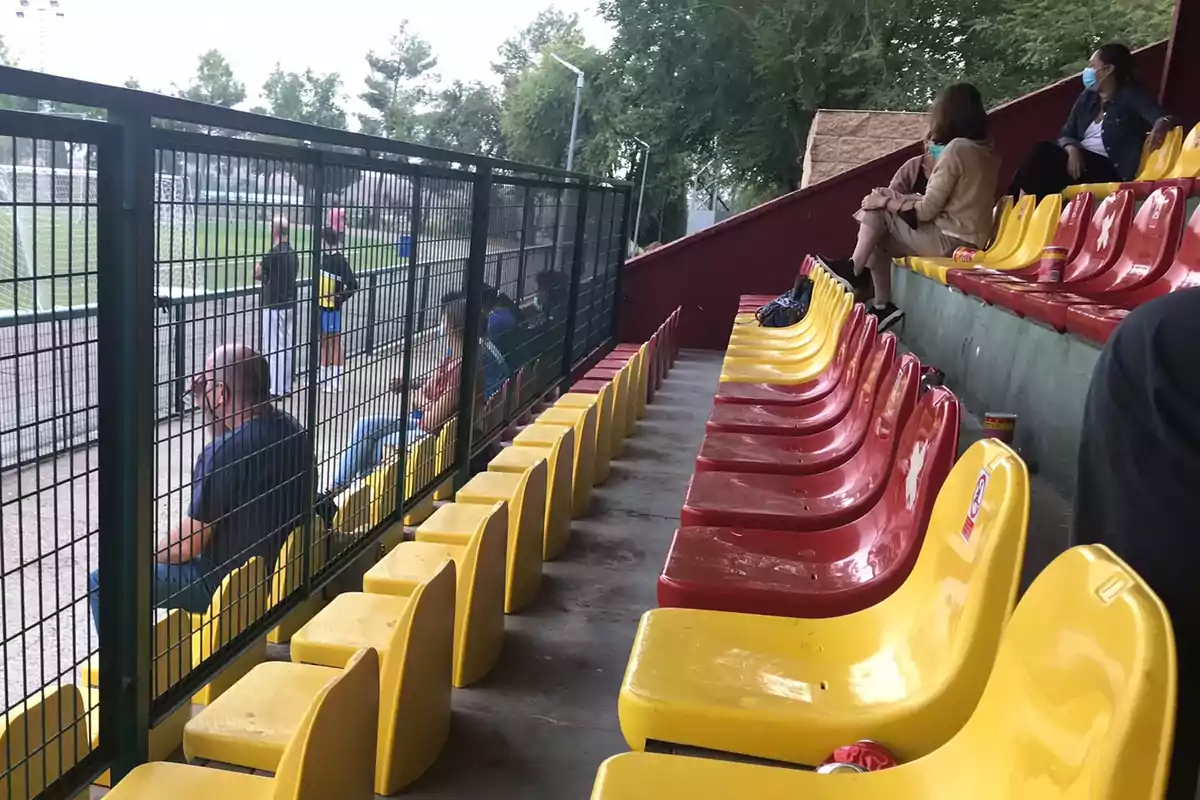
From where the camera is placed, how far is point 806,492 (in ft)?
8.43

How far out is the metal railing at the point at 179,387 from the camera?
Answer: 5.15 ft

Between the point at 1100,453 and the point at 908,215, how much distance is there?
406 centimetres

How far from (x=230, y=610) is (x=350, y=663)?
80 centimetres

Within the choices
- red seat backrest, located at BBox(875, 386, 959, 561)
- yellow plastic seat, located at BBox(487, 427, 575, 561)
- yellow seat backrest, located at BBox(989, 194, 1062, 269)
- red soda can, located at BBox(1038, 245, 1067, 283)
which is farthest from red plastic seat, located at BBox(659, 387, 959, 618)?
yellow seat backrest, located at BBox(989, 194, 1062, 269)

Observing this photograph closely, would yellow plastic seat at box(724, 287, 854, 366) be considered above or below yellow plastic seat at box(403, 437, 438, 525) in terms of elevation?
above

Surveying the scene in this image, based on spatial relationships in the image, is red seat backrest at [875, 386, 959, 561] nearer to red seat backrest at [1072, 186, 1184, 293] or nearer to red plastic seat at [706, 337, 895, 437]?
red plastic seat at [706, 337, 895, 437]

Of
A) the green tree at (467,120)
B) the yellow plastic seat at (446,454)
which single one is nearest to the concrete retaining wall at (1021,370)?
the yellow plastic seat at (446,454)

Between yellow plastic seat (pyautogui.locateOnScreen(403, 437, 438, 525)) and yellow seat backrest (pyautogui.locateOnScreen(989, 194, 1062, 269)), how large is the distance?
2462 millimetres

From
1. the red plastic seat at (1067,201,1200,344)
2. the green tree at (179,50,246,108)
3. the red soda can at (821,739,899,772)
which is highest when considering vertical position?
the green tree at (179,50,246,108)

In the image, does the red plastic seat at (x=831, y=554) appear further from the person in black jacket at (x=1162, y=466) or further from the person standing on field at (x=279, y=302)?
the person standing on field at (x=279, y=302)

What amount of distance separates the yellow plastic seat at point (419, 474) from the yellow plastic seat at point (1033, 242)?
2068 mm

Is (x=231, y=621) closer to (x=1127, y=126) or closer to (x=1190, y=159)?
(x=1190, y=159)

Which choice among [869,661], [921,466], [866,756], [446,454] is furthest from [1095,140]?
[866,756]

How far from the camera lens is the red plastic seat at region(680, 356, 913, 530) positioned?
7.43ft
